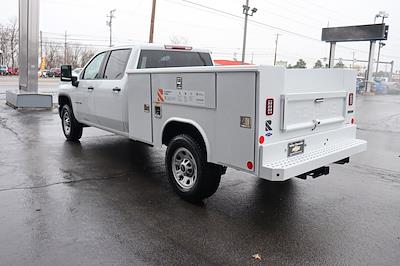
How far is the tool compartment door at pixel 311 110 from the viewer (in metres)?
4.44

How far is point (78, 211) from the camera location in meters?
4.83

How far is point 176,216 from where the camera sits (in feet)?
15.5

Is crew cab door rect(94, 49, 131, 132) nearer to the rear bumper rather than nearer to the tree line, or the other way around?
the rear bumper

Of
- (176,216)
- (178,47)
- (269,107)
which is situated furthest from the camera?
(178,47)

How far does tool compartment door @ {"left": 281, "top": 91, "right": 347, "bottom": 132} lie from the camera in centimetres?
444

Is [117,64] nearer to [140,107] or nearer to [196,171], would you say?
[140,107]

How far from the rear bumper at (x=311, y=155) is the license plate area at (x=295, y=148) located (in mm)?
46

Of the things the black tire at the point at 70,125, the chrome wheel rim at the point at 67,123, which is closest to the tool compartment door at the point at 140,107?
the black tire at the point at 70,125

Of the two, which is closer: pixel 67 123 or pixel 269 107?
pixel 269 107

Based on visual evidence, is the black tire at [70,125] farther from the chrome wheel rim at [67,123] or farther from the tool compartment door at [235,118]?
the tool compartment door at [235,118]

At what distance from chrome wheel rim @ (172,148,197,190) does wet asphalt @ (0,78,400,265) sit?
256mm

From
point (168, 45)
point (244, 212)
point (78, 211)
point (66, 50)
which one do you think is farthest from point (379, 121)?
point (66, 50)

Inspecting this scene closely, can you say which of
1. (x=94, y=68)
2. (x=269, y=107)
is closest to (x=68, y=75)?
(x=94, y=68)

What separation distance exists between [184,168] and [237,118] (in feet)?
4.13
